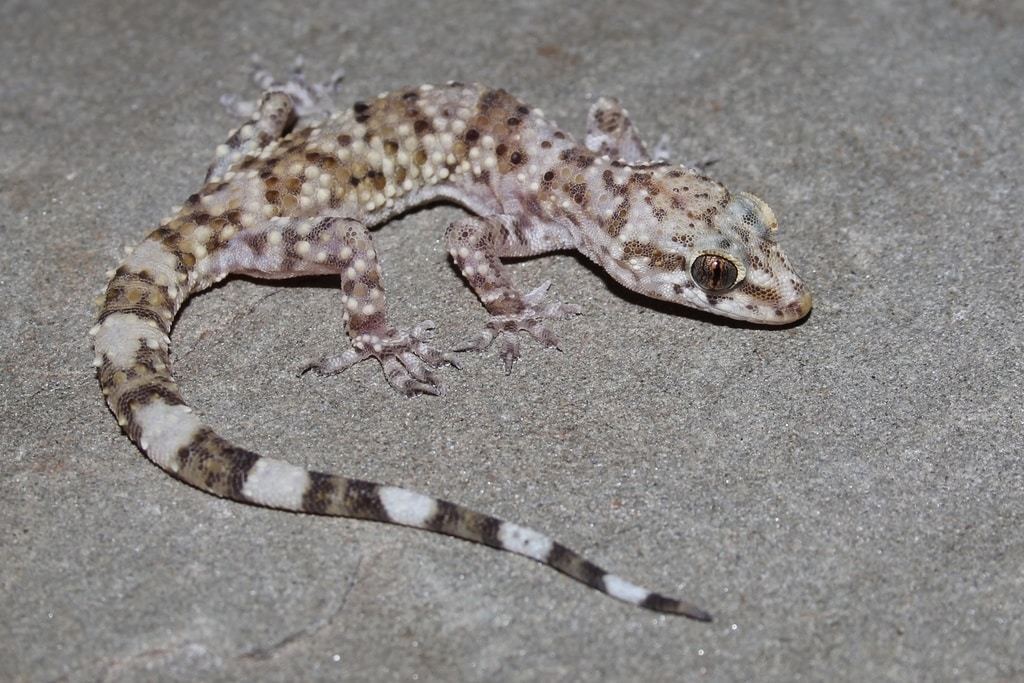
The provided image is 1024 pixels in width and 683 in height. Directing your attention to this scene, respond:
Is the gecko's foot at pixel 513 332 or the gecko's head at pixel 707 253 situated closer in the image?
the gecko's head at pixel 707 253

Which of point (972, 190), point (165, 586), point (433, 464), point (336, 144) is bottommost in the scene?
point (165, 586)

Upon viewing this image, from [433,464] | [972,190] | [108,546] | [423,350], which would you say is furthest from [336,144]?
[972,190]

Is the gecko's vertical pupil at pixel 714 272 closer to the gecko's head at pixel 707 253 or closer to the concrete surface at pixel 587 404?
the gecko's head at pixel 707 253

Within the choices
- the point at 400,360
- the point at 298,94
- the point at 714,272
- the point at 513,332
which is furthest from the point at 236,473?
the point at 298,94

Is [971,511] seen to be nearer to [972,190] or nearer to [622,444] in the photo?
[622,444]

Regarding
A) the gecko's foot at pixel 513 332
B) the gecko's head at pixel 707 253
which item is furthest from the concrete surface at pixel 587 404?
the gecko's head at pixel 707 253

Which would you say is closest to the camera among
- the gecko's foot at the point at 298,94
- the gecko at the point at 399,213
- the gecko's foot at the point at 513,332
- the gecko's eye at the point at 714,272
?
the gecko at the point at 399,213

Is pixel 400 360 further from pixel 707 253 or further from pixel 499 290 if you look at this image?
pixel 707 253
